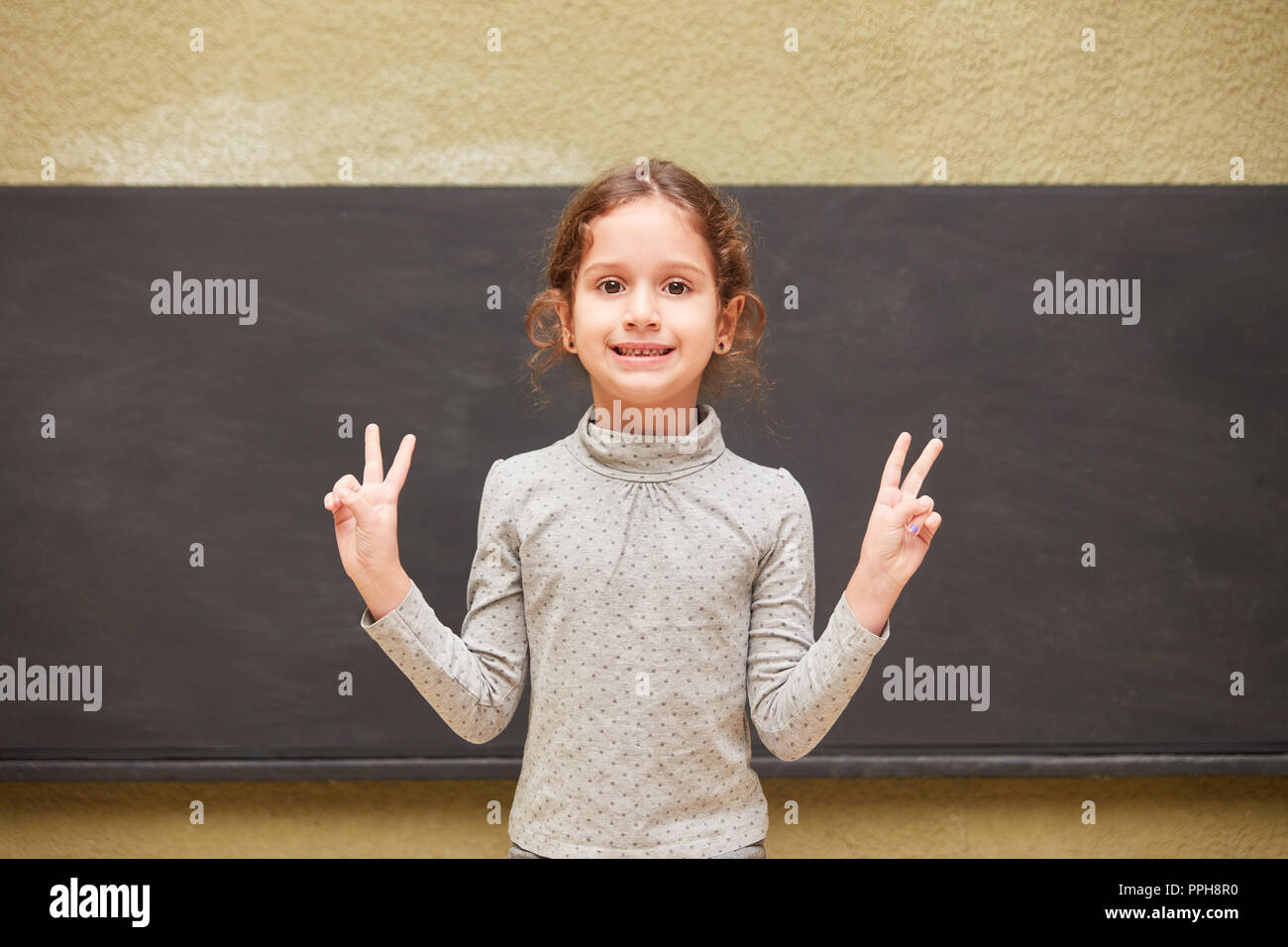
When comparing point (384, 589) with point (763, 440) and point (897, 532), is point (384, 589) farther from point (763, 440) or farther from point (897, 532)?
point (763, 440)

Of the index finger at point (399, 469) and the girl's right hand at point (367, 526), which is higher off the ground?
the index finger at point (399, 469)

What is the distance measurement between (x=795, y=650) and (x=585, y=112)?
1.43 meters

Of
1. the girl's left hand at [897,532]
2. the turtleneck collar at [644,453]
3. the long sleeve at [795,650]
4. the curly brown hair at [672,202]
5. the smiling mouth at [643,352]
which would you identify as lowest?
the long sleeve at [795,650]

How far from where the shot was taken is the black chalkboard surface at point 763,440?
6.03 feet

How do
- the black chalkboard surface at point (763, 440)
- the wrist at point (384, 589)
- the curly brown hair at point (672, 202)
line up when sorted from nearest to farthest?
the wrist at point (384, 589) → the curly brown hair at point (672, 202) → the black chalkboard surface at point (763, 440)

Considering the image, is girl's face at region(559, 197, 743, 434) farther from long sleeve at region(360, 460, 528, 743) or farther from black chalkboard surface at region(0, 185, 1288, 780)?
black chalkboard surface at region(0, 185, 1288, 780)

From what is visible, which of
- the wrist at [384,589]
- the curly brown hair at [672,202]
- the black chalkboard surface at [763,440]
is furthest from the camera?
the black chalkboard surface at [763,440]

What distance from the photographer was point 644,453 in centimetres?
88

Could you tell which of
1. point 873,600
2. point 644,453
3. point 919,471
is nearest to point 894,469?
point 919,471

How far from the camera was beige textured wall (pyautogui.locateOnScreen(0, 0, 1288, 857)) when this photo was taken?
6.08 ft

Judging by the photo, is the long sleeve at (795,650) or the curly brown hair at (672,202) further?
the curly brown hair at (672,202)

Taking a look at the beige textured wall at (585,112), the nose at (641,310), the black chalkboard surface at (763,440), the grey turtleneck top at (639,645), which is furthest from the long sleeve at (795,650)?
the beige textured wall at (585,112)

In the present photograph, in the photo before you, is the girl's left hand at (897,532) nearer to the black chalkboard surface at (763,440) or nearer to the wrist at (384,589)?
the wrist at (384,589)

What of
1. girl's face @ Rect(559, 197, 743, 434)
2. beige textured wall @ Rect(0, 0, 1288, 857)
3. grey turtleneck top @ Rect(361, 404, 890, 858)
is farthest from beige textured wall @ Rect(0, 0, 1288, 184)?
grey turtleneck top @ Rect(361, 404, 890, 858)
